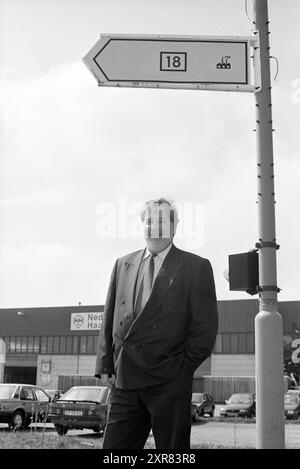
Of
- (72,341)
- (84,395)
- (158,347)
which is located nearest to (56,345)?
(72,341)

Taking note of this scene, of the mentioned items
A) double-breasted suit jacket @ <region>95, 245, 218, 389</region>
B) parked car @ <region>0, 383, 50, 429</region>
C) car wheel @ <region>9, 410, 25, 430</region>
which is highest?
double-breasted suit jacket @ <region>95, 245, 218, 389</region>

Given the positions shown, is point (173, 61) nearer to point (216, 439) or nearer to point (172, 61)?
point (172, 61)

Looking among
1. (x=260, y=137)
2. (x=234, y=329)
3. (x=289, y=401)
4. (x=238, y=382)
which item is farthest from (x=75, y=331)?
(x=260, y=137)

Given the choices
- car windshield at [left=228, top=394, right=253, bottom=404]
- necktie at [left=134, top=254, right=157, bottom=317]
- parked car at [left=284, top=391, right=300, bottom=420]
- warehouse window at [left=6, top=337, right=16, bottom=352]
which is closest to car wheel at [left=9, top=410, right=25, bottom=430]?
parked car at [left=284, top=391, right=300, bottom=420]

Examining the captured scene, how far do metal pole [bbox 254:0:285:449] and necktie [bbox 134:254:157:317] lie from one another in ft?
3.56

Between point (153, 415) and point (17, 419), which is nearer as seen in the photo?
point (153, 415)

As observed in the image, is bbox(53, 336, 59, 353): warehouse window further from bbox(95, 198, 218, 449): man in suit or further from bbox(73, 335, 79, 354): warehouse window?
bbox(95, 198, 218, 449): man in suit

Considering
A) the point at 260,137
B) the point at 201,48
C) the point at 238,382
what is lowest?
the point at 238,382

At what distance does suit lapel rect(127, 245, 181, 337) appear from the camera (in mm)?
3619

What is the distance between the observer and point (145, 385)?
3.53 metres

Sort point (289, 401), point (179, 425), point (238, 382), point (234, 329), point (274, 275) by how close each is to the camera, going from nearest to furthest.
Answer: point (179, 425) → point (274, 275) → point (289, 401) → point (238, 382) → point (234, 329)

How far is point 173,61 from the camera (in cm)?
475
